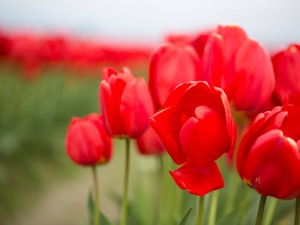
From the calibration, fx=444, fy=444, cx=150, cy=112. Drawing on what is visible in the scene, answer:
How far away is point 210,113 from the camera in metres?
0.37

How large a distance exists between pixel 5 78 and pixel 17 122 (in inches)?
→ 17.8

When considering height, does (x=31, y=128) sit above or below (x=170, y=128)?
below

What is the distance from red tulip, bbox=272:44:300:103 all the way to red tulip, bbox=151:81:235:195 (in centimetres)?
14

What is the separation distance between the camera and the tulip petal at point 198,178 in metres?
0.38

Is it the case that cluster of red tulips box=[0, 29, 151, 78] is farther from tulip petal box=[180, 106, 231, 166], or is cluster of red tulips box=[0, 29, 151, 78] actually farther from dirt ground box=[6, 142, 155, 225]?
tulip petal box=[180, 106, 231, 166]

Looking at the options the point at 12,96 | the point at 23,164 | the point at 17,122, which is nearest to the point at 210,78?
the point at 23,164

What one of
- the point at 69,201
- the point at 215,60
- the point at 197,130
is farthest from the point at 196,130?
the point at 69,201

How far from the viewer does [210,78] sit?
47 cm

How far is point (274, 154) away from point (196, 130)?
65 mm

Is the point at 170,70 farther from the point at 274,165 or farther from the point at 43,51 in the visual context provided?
the point at 43,51

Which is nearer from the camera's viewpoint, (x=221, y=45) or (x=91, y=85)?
(x=221, y=45)

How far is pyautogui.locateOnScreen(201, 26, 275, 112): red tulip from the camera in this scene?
1.53 feet

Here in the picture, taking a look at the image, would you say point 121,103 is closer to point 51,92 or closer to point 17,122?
point 17,122

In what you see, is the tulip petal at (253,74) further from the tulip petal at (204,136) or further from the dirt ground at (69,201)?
the dirt ground at (69,201)
